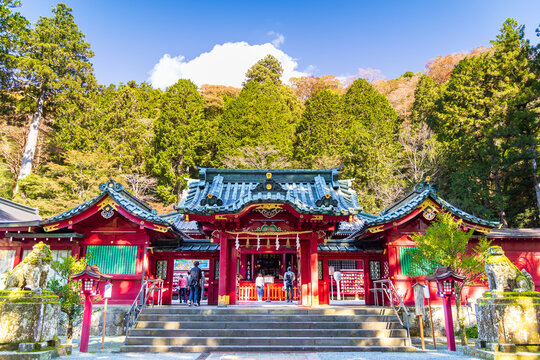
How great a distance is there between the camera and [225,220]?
12.5 metres

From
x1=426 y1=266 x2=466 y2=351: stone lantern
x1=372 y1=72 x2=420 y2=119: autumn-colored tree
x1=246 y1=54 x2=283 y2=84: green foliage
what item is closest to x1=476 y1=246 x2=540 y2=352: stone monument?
x1=426 y1=266 x2=466 y2=351: stone lantern

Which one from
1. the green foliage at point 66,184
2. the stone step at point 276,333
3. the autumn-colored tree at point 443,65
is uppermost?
the autumn-colored tree at point 443,65

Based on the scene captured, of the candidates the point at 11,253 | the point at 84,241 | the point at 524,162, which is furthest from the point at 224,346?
the point at 524,162

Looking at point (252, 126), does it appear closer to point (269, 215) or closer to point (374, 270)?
point (374, 270)

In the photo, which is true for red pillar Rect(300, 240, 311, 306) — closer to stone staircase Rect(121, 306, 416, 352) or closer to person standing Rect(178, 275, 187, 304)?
stone staircase Rect(121, 306, 416, 352)

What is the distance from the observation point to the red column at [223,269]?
1267cm

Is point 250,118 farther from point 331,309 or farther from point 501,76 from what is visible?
point 331,309

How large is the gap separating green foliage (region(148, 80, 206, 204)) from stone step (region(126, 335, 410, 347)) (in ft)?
75.1

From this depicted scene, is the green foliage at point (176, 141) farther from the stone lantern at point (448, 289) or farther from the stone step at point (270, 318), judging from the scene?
the stone lantern at point (448, 289)

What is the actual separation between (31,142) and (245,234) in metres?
26.7

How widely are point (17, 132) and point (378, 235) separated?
33.9 m

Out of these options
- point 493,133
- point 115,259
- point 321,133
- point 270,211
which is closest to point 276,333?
point 270,211

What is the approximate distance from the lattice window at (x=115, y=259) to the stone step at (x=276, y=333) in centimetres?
347

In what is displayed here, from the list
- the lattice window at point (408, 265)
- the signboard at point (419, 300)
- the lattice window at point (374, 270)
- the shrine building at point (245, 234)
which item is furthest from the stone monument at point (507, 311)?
the lattice window at point (374, 270)
